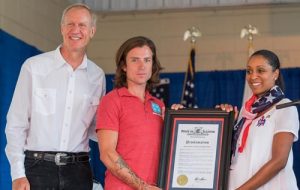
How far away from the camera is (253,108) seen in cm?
292

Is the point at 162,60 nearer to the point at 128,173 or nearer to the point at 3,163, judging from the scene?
the point at 3,163

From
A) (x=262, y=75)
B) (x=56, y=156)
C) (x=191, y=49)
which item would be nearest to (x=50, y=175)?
(x=56, y=156)

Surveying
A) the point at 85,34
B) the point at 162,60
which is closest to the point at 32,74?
the point at 85,34

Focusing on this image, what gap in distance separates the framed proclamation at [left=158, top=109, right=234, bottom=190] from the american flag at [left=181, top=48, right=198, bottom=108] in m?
3.18

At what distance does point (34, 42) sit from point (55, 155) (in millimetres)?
3281

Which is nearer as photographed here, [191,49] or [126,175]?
[126,175]

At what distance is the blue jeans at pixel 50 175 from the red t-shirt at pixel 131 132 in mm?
215

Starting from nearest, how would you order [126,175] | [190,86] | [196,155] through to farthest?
[126,175]
[196,155]
[190,86]

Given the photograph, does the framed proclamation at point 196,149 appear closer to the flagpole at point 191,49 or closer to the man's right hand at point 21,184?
the man's right hand at point 21,184

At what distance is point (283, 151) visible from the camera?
2.75 meters

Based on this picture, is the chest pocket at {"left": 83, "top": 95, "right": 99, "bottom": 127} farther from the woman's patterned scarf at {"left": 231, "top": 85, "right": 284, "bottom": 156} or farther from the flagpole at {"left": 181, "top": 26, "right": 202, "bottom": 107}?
the flagpole at {"left": 181, "top": 26, "right": 202, "bottom": 107}

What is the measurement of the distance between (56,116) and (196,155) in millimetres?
758

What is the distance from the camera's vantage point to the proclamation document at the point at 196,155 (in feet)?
9.48

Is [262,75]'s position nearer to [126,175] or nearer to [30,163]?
[126,175]
